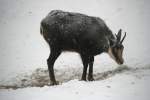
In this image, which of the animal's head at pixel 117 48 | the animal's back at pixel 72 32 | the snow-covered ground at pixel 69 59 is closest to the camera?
the snow-covered ground at pixel 69 59

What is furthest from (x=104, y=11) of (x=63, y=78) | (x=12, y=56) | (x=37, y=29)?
(x=63, y=78)

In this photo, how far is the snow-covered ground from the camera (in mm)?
8523

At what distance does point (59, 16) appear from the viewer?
9883 millimetres

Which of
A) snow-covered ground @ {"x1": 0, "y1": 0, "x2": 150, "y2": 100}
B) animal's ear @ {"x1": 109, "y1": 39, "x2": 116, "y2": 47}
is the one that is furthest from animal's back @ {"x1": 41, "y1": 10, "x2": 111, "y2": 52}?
snow-covered ground @ {"x1": 0, "y1": 0, "x2": 150, "y2": 100}

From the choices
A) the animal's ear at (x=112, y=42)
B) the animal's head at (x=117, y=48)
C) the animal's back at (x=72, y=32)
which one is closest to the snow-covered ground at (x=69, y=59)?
the animal's head at (x=117, y=48)

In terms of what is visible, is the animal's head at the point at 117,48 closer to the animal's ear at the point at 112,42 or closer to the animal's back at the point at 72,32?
the animal's ear at the point at 112,42

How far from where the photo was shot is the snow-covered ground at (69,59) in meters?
8.52

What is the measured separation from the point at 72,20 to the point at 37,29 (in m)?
5.94

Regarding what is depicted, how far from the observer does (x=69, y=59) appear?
12805 millimetres

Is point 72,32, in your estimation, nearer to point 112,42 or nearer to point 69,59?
point 112,42

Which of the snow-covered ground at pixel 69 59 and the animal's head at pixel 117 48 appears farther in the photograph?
the animal's head at pixel 117 48

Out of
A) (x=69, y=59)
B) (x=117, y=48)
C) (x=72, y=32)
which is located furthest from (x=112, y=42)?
(x=69, y=59)

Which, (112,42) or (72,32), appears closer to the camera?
(72,32)

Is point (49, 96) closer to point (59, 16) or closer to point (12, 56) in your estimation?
point (59, 16)
